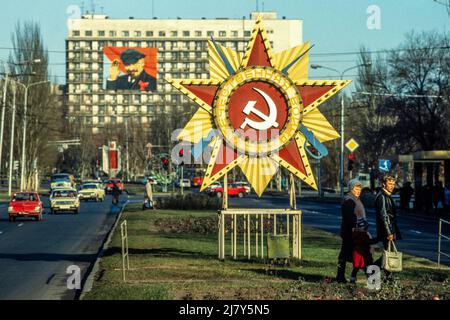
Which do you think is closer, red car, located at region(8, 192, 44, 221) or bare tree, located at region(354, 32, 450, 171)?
red car, located at region(8, 192, 44, 221)

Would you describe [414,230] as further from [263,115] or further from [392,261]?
[392,261]

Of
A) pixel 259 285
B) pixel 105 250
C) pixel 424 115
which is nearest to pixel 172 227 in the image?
pixel 105 250

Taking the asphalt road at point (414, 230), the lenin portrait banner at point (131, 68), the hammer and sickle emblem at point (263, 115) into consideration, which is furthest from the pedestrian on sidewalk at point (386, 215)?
the lenin portrait banner at point (131, 68)

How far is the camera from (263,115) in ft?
73.8

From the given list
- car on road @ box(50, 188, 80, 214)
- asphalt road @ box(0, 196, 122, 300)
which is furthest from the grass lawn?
car on road @ box(50, 188, 80, 214)

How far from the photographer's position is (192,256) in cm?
2397

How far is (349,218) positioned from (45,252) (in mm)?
11693

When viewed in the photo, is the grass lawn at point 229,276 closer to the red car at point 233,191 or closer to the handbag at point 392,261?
the handbag at point 392,261

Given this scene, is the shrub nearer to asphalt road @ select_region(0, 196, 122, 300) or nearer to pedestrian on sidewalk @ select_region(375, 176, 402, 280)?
asphalt road @ select_region(0, 196, 122, 300)

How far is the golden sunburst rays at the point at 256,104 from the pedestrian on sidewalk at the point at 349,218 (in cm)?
433

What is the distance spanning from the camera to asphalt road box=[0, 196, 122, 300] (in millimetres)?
18794

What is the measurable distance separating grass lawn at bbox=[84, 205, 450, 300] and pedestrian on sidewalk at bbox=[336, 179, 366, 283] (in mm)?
352
